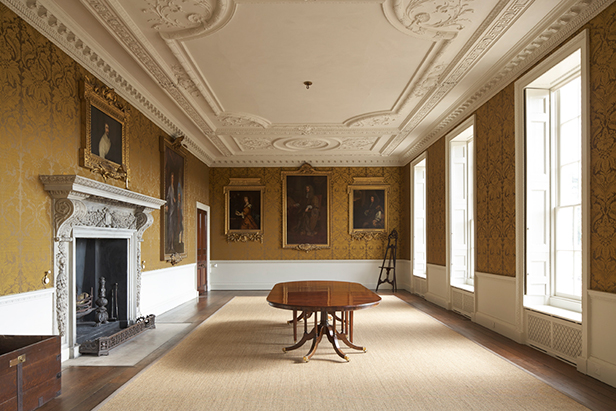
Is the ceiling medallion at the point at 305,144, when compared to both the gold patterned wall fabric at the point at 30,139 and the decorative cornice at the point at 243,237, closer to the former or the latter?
the decorative cornice at the point at 243,237

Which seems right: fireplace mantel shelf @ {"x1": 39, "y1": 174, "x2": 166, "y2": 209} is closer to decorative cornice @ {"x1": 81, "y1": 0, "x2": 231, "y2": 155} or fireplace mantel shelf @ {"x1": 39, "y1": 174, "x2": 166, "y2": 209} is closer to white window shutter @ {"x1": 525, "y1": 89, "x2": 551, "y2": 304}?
decorative cornice @ {"x1": 81, "y1": 0, "x2": 231, "y2": 155}

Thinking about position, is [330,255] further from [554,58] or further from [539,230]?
[554,58]

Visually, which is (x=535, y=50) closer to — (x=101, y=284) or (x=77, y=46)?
(x=77, y=46)

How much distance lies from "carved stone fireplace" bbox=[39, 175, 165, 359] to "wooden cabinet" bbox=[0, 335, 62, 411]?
44.3 inches

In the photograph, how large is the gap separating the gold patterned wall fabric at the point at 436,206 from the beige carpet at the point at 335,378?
310cm

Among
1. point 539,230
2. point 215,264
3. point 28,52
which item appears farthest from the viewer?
point 215,264

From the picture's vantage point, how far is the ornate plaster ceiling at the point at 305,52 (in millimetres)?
4328

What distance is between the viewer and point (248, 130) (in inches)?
363

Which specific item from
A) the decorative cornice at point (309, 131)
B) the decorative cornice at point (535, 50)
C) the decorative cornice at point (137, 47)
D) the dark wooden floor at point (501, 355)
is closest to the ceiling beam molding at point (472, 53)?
the decorative cornice at point (535, 50)

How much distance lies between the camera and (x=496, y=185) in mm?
6211

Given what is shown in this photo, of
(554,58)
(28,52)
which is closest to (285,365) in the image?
(28,52)

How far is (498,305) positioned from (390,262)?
6.11 meters

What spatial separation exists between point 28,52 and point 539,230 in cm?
615

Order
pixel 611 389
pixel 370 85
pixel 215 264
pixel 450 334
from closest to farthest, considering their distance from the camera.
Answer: pixel 611 389, pixel 450 334, pixel 370 85, pixel 215 264
